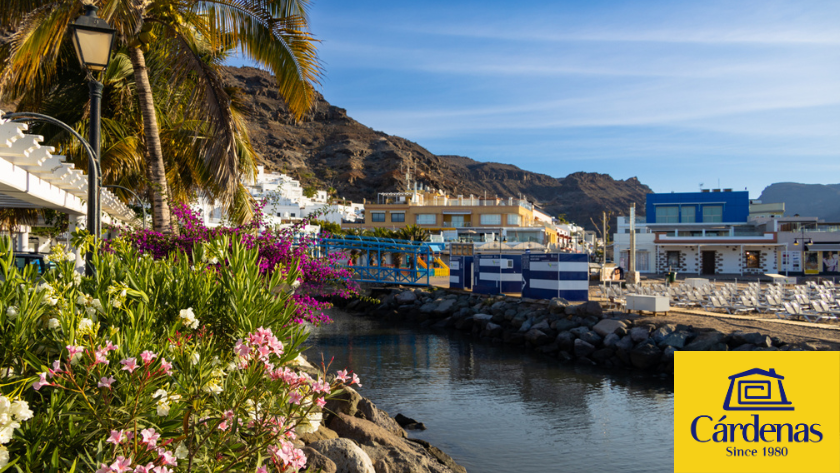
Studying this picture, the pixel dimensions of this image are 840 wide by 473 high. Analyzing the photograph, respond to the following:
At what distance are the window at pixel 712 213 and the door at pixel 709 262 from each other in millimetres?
12032

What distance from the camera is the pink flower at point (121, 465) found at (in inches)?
103

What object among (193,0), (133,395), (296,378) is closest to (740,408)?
(296,378)

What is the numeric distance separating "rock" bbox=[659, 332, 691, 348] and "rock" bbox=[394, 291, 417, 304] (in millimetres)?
16776

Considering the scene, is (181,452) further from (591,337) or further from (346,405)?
(591,337)

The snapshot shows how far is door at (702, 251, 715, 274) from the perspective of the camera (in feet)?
177

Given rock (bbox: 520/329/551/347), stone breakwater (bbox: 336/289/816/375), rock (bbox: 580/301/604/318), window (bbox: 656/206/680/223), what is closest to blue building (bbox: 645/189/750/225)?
window (bbox: 656/206/680/223)

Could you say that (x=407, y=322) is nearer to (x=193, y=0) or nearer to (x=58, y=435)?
(x=193, y=0)

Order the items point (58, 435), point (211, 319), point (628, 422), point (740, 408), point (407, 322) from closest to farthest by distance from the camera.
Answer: point (58, 435)
point (211, 319)
point (740, 408)
point (628, 422)
point (407, 322)

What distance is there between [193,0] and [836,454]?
11.8 m

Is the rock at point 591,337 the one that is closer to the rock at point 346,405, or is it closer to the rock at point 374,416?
the rock at point 374,416

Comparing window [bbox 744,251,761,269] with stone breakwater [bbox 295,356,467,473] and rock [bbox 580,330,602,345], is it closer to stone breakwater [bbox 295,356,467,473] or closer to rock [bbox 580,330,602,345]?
rock [bbox 580,330,602,345]

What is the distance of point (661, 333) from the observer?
60.2 feet

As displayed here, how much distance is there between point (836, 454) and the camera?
19.9ft

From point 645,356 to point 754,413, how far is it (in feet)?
38.2
